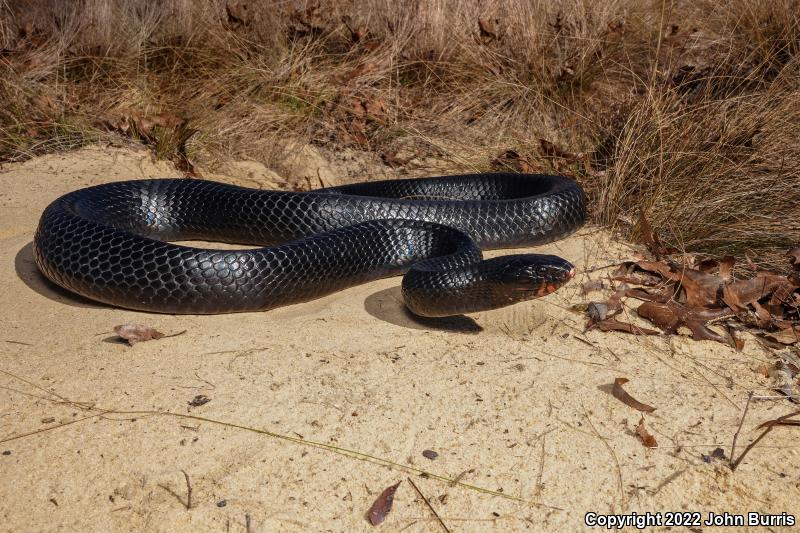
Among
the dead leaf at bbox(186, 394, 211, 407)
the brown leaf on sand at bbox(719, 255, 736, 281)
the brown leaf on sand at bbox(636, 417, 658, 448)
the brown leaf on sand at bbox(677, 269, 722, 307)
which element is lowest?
the brown leaf on sand at bbox(636, 417, 658, 448)

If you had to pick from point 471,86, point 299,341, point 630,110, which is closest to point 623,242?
point 630,110

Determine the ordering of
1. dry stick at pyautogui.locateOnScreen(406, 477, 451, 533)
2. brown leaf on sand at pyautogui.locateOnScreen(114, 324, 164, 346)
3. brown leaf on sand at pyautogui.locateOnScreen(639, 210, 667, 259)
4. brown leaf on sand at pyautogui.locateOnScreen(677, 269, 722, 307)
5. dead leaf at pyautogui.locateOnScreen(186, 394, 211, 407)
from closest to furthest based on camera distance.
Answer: dry stick at pyautogui.locateOnScreen(406, 477, 451, 533) → dead leaf at pyautogui.locateOnScreen(186, 394, 211, 407) → brown leaf on sand at pyautogui.locateOnScreen(114, 324, 164, 346) → brown leaf on sand at pyautogui.locateOnScreen(677, 269, 722, 307) → brown leaf on sand at pyautogui.locateOnScreen(639, 210, 667, 259)

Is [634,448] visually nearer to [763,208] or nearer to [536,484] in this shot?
[536,484]

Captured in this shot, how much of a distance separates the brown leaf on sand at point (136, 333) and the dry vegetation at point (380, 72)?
311 cm

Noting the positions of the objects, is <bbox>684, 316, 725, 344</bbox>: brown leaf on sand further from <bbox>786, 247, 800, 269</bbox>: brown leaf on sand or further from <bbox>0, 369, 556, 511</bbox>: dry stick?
<bbox>0, 369, 556, 511</bbox>: dry stick

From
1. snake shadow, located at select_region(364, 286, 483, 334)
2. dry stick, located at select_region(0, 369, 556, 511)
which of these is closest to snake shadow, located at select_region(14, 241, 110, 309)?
dry stick, located at select_region(0, 369, 556, 511)

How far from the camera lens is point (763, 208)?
15.5 ft

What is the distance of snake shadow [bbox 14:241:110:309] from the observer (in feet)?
13.7

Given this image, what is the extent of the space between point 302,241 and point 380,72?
3.35 meters

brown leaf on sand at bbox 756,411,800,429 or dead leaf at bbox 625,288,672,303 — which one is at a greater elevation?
brown leaf on sand at bbox 756,411,800,429

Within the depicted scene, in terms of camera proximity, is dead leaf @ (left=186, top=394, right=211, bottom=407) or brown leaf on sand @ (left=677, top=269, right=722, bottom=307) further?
brown leaf on sand @ (left=677, top=269, right=722, bottom=307)

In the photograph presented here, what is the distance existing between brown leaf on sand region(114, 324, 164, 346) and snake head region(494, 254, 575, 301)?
176 cm

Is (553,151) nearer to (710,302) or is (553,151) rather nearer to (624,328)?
(710,302)

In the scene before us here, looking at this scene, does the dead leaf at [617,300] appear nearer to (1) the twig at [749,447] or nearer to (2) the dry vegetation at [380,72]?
(1) the twig at [749,447]
